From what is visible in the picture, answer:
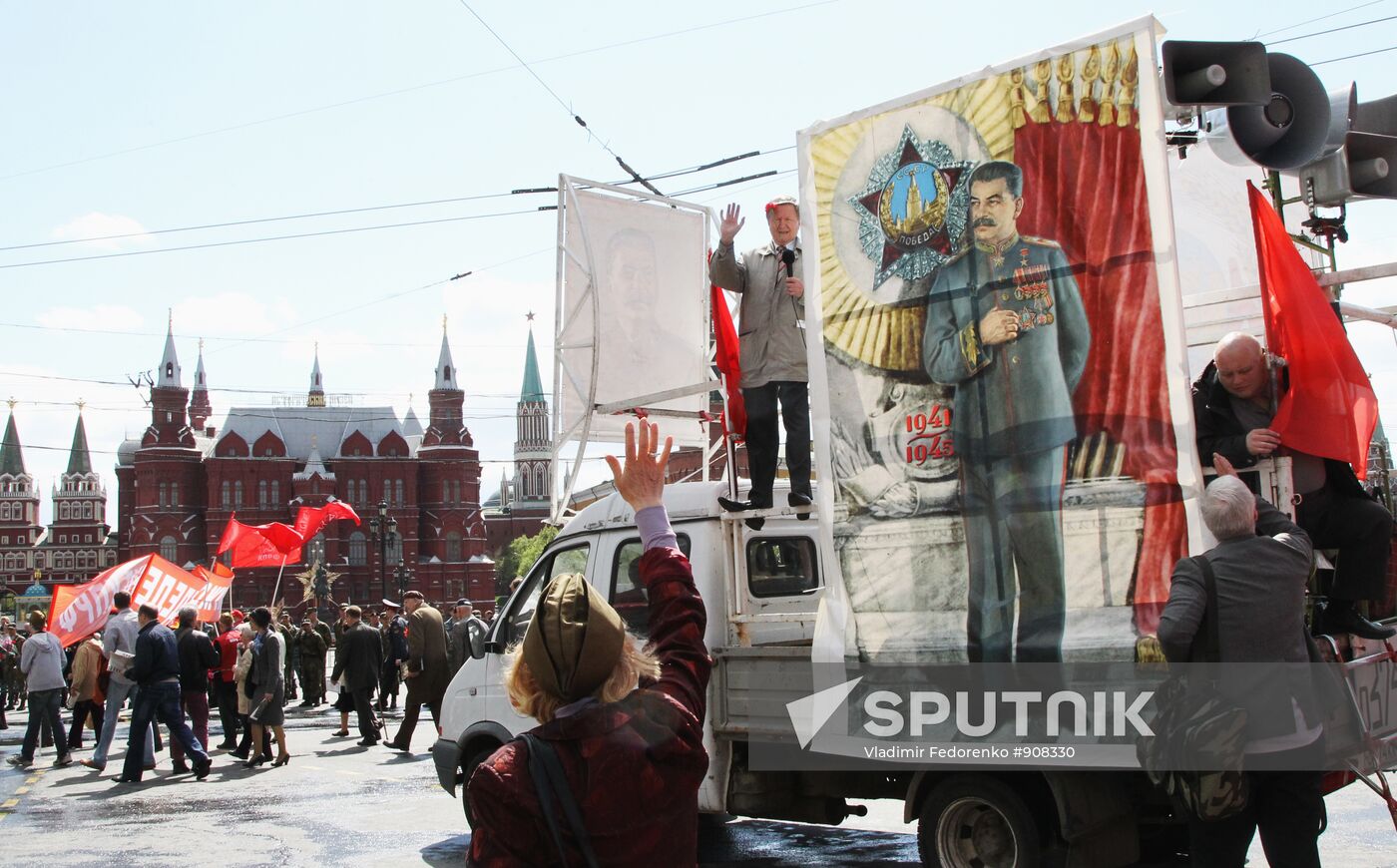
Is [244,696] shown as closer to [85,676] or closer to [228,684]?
[228,684]

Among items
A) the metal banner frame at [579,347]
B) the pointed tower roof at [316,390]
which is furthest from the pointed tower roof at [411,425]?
the metal banner frame at [579,347]

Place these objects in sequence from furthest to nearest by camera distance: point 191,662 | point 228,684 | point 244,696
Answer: point 228,684
point 244,696
point 191,662

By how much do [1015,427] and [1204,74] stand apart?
1691 millimetres

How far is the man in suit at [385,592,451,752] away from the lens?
14320 millimetres

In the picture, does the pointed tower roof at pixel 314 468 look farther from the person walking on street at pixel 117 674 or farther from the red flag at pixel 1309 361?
the red flag at pixel 1309 361

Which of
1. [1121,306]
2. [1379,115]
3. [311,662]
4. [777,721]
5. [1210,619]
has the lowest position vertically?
[311,662]

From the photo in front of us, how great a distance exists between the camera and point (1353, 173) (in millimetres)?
6449

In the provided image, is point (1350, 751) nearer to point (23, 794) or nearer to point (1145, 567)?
point (1145, 567)

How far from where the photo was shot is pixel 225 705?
1507 centimetres

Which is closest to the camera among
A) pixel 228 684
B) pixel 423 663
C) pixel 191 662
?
pixel 191 662

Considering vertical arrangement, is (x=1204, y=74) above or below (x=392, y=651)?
above

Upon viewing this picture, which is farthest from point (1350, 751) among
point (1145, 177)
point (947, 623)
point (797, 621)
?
point (797, 621)

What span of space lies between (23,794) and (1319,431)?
39.2ft

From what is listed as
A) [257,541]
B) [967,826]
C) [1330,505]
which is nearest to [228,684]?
[967,826]
